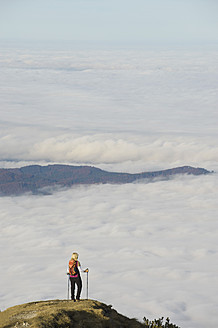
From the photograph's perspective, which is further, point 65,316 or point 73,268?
point 73,268

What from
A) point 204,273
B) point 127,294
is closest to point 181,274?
point 204,273

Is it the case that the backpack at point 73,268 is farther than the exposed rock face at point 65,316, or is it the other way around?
the backpack at point 73,268

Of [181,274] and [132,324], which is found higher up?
[132,324]

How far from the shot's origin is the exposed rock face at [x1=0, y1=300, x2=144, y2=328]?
1872 cm

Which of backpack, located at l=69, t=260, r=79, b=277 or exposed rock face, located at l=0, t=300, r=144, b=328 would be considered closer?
exposed rock face, located at l=0, t=300, r=144, b=328

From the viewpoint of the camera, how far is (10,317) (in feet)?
65.6

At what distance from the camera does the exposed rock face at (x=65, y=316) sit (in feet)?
61.4

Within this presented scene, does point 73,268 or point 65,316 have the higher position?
Result: point 73,268

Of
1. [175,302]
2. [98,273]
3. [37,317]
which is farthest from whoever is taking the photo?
[98,273]

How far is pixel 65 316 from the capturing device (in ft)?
63.0

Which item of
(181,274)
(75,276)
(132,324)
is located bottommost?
(181,274)

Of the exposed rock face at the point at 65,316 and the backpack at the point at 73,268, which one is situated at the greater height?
the backpack at the point at 73,268

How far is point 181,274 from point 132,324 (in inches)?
7138

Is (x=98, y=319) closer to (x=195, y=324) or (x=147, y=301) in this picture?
(x=195, y=324)
